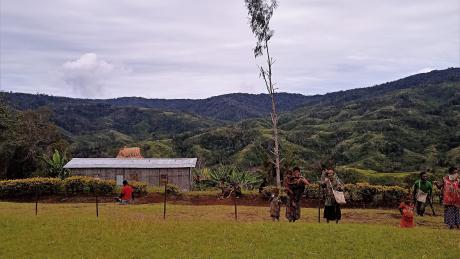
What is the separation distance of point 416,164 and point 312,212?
69.4 m

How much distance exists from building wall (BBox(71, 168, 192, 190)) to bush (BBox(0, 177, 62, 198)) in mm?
9001

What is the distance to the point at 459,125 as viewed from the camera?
109875 mm

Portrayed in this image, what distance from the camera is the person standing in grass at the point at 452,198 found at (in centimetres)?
1655

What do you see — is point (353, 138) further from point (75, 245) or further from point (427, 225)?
point (75, 245)

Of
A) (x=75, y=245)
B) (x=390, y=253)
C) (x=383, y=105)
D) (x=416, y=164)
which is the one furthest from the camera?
(x=383, y=105)

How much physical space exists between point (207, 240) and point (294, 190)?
4630mm

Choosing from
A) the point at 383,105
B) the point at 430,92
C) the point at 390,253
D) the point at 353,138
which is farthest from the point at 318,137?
the point at 390,253

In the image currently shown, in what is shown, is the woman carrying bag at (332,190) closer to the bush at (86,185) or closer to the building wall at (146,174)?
the bush at (86,185)

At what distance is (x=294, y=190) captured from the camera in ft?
54.7

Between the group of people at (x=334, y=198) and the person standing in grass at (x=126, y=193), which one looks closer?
the group of people at (x=334, y=198)

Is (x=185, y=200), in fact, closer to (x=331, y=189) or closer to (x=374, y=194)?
(x=374, y=194)

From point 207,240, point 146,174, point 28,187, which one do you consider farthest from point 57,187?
point 207,240

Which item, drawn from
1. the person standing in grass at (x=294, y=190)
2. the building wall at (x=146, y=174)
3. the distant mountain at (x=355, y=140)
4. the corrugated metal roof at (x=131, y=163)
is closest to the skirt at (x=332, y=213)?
the person standing in grass at (x=294, y=190)

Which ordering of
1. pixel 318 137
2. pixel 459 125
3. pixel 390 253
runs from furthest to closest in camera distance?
pixel 318 137, pixel 459 125, pixel 390 253
